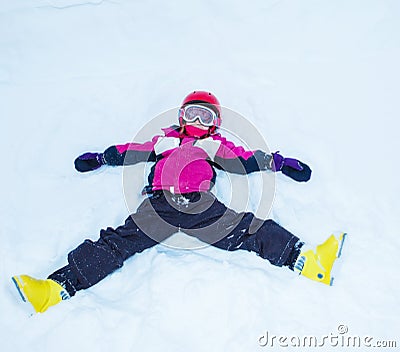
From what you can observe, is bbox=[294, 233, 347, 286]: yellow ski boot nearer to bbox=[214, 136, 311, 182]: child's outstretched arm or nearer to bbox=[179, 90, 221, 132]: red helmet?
bbox=[214, 136, 311, 182]: child's outstretched arm

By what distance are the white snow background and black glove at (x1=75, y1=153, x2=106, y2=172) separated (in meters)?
0.07

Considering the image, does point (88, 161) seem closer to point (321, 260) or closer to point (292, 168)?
point (292, 168)

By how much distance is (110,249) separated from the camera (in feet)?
5.57

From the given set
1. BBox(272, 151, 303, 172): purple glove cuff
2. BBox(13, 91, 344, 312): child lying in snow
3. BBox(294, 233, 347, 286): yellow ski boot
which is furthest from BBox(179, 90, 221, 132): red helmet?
BBox(294, 233, 347, 286): yellow ski boot

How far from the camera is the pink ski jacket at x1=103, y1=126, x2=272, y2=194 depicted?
183 centimetres

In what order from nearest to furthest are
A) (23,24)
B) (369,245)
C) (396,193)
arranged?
(369,245), (396,193), (23,24)

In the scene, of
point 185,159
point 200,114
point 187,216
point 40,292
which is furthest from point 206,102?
point 40,292

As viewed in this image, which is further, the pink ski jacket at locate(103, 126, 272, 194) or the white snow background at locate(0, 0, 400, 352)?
the pink ski jacket at locate(103, 126, 272, 194)

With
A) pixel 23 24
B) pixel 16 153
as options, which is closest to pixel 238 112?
pixel 16 153

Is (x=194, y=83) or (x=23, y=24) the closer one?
(x=194, y=83)

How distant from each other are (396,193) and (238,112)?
837 millimetres

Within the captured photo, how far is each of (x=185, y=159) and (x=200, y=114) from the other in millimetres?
245

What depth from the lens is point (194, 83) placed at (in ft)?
7.89

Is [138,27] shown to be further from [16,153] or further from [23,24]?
[16,153]
